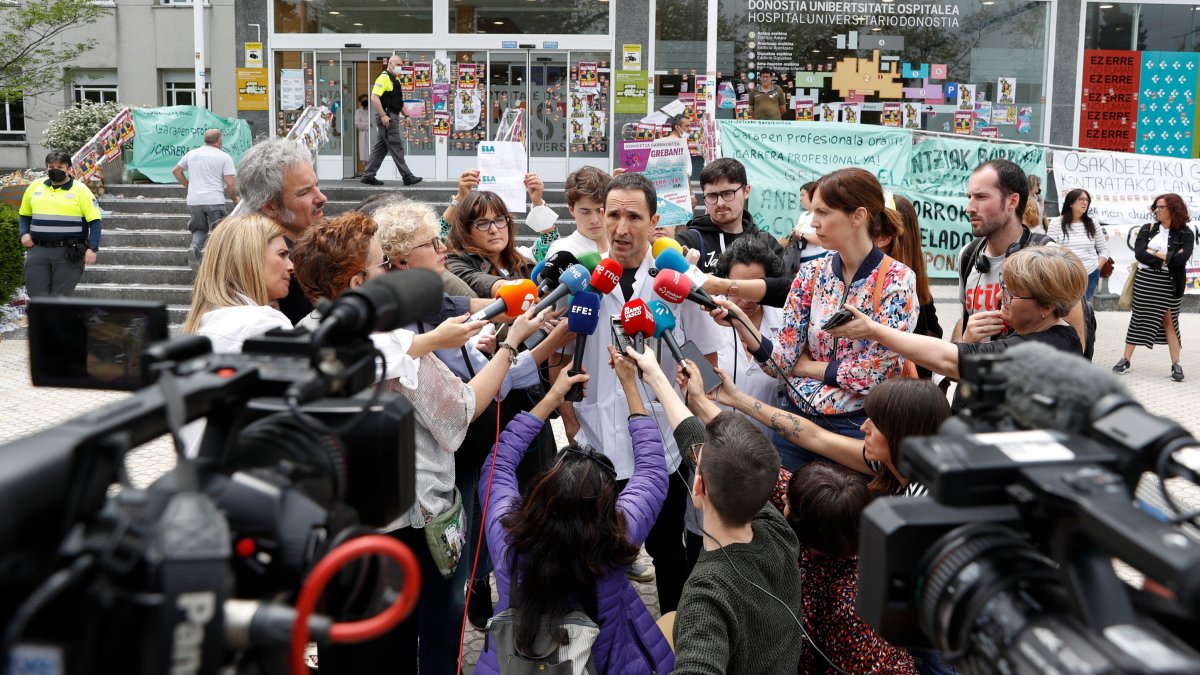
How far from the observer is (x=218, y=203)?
13109mm

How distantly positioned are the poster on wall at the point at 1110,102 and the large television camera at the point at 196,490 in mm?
17890

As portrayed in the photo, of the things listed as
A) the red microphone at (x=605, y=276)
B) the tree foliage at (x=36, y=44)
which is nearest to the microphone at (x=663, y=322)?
the red microphone at (x=605, y=276)

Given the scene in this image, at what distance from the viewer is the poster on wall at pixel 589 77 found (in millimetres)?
16938

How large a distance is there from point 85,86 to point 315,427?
2594 centimetres

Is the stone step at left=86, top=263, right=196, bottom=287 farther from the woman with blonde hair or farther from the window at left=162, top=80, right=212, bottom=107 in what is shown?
the woman with blonde hair

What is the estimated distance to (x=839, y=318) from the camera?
3469mm

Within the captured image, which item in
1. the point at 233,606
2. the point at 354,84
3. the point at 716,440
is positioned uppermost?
the point at 354,84

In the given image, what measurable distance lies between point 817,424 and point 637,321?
2.64ft

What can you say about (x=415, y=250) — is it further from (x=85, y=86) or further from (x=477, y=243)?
(x=85, y=86)

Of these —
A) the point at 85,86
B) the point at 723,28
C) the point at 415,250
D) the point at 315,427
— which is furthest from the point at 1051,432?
the point at 85,86

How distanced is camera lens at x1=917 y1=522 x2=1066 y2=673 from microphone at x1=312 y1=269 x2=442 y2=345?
0.87m

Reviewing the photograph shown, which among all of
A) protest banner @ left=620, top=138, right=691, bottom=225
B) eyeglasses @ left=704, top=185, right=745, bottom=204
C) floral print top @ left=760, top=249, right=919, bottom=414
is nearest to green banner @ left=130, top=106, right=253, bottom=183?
protest banner @ left=620, top=138, right=691, bottom=225

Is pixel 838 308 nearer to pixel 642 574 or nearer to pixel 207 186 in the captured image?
pixel 642 574

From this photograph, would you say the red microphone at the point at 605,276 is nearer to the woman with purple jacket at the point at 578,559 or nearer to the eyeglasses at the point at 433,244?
the eyeglasses at the point at 433,244
